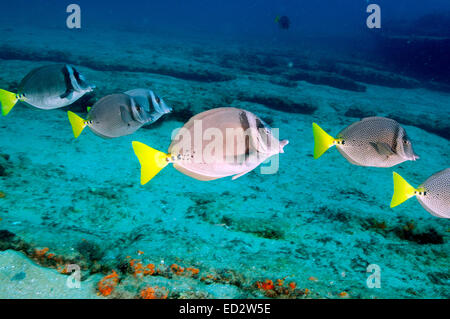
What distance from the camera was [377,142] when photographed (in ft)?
7.53

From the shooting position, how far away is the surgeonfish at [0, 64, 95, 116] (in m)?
2.76

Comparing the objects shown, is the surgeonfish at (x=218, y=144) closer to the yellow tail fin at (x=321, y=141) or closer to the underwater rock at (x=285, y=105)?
the yellow tail fin at (x=321, y=141)

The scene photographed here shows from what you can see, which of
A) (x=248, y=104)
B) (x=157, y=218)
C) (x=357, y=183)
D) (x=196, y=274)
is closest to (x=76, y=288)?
(x=196, y=274)

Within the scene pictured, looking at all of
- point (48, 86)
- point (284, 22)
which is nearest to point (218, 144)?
point (48, 86)

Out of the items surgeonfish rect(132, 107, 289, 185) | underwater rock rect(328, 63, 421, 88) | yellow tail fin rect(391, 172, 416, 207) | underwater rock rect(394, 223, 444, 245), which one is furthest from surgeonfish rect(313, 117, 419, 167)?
underwater rock rect(328, 63, 421, 88)

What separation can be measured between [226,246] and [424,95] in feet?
55.5

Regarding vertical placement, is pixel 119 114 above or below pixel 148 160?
above

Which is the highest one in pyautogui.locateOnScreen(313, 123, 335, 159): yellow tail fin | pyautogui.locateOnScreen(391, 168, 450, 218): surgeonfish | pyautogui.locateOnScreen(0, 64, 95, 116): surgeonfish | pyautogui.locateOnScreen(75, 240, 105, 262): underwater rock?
pyautogui.locateOnScreen(0, 64, 95, 116): surgeonfish

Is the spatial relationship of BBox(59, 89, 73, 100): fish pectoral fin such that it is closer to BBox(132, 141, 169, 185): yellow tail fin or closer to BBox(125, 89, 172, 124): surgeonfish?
BBox(125, 89, 172, 124): surgeonfish

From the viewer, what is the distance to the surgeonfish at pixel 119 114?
254cm

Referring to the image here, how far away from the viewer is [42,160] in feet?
14.1

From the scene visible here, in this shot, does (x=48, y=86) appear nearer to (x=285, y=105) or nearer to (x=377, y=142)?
(x=377, y=142)

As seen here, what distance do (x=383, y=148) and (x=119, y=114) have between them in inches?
95.3

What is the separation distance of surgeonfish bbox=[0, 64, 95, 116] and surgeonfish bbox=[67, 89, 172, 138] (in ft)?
1.34
